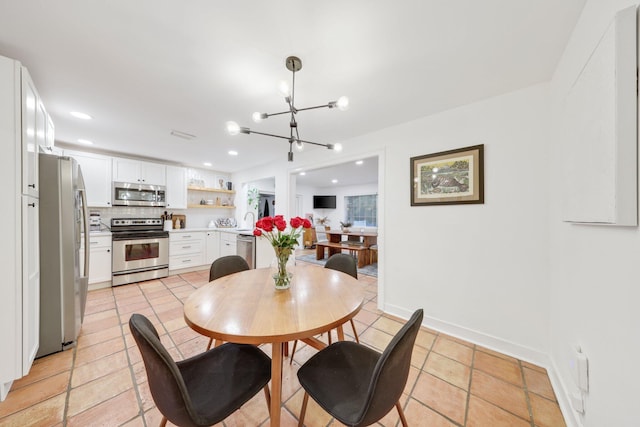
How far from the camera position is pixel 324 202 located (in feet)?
27.9

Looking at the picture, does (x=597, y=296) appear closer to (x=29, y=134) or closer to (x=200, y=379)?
(x=200, y=379)

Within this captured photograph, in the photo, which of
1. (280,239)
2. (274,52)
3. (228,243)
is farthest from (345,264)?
(228,243)

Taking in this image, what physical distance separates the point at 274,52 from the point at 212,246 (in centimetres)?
420

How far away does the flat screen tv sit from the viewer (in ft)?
27.9

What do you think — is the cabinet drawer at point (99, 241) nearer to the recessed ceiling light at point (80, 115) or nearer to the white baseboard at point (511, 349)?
the recessed ceiling light at point (80, 115)

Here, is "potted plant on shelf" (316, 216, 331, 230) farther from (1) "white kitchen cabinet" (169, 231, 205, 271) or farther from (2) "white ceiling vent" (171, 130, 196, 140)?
(2) "white ceiling vent" (171, 130, 196, 140)

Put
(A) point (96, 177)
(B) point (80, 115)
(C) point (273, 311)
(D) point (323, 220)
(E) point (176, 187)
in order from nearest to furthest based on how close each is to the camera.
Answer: (C) point (273, 311) < (B) point (80, 115) < (A) point (96, 177) < (E) point (176, 187) < (D) point (323, 220)

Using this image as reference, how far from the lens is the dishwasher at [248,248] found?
155 inches

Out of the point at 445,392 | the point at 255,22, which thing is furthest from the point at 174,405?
the point at 255,22

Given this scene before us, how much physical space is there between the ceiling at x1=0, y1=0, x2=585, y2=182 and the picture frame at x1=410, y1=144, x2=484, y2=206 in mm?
479

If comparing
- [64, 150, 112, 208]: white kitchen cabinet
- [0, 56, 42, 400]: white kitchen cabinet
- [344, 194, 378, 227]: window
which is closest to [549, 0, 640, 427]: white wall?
[0, 56, 42, 400]: white kitchen cabinet

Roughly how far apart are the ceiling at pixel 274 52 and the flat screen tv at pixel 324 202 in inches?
242

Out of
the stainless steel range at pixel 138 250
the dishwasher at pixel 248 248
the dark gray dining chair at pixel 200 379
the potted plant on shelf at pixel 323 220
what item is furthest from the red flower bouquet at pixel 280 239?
the potted plant on shelf at pixel 323 220

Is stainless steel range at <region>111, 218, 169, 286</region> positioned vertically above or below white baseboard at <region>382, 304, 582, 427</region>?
above
